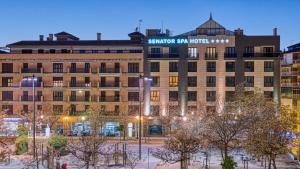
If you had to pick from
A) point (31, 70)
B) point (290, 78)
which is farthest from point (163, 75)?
point (31, 70)

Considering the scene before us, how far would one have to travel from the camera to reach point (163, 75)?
317 feet

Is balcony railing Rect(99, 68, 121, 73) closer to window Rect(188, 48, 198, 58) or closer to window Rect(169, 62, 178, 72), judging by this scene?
window Rect(169, 62, 178, 72)

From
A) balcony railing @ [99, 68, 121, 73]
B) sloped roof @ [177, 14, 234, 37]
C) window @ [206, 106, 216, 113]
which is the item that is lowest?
window @ [206, 106, 216, 113]

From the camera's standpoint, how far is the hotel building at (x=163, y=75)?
9625 centimetres

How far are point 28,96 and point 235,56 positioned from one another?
1489 inches

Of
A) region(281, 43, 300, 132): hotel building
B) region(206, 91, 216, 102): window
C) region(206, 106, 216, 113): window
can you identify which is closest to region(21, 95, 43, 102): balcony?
region(206, 91, 216, 102): window

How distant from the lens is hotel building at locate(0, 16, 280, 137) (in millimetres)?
96250

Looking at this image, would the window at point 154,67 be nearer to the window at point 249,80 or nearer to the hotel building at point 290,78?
the window at point 249,80

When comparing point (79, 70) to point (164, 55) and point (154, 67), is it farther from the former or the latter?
point (164, 55)

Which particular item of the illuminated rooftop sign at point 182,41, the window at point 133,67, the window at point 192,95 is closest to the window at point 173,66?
the illuminated rooftop sign at point 182,41

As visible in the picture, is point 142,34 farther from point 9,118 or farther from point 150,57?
point 9,118

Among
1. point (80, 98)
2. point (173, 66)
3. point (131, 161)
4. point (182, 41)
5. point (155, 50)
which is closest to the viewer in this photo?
point (131, 161)

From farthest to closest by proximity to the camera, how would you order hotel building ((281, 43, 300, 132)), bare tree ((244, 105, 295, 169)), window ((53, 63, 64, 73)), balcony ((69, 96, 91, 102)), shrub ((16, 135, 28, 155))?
window ((53, 63, 64, 73)) → balcony ((69, 96, 91, 102)) → hotel building ((281, 43, 300, 132)) → shrub ((16, 135, 28, 155)) → bare tree ((244, 105, 295, 169))

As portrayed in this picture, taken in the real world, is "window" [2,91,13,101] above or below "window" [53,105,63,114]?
above
